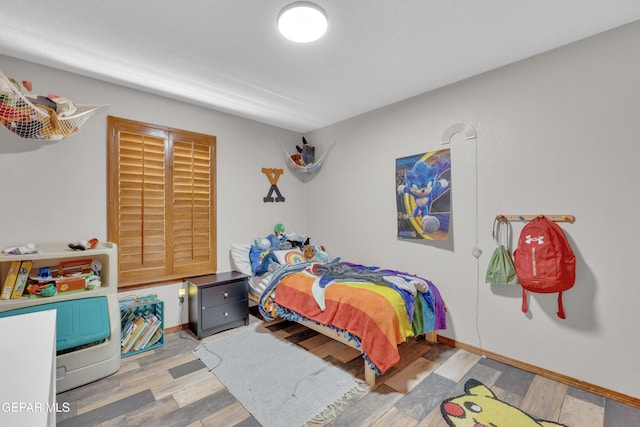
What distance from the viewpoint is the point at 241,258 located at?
3578 mm

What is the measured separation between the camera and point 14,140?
2.30 metres

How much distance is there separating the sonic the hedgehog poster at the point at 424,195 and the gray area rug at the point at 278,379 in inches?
63.6

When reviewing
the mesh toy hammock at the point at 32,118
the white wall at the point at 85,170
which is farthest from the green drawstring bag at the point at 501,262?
the mesh toy hammock at the point at 32,118

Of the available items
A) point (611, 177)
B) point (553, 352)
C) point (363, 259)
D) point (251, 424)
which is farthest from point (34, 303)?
point (611, 177)

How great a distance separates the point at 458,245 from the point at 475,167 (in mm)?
775

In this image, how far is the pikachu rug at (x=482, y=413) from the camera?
1.76 metres

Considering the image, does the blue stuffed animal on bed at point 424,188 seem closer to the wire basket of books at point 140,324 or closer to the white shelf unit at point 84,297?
the wire basket of books at point 140,324

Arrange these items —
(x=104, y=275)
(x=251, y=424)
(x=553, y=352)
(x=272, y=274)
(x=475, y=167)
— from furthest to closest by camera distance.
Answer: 1. (x=272, y=274)
2. (x=475, y=167)
3. (x=104, y=275)
4. (x=553, y=352)
5. (x=251, y=424)

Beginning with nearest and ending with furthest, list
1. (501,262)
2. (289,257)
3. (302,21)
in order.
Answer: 1. (302,21)
2. (501,262)
3. (289,257)

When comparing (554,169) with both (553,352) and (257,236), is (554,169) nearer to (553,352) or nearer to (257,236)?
(553,352)

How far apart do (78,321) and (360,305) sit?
7.22 feet

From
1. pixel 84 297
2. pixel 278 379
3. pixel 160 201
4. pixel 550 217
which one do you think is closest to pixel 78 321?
pixel 84 297

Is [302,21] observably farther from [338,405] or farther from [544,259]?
[338,405]

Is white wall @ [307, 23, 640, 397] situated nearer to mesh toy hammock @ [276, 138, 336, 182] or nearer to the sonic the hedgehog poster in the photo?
the sonic the hedgehog poster
